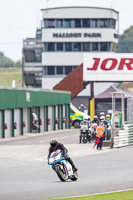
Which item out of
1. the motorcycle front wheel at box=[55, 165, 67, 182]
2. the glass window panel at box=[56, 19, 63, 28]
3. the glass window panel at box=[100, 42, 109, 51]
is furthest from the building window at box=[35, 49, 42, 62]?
the motorcycle front wheel at box=[55, 165, 67, 182]

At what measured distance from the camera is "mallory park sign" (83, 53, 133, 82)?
57.2 meters

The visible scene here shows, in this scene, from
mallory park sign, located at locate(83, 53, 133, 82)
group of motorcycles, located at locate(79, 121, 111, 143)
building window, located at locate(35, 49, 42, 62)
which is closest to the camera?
group of motorcycles, located at locate(79, 121, 111, 143)

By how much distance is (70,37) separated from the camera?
330 feet

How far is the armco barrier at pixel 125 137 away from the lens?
34188 millimetres

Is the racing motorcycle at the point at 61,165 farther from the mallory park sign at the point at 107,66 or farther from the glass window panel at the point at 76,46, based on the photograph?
the glass window panel at the point at 76,46

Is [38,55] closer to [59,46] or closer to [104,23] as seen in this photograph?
[59,46]

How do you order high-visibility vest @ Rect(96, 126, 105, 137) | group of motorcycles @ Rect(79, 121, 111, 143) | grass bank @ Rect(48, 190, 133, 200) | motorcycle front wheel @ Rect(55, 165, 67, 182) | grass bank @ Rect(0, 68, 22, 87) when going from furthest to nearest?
grass bank @ Rect(0, 68, 22, 87), group of motorcycles @ Rect(79, 121, 111, 143), high-visibility vest @ Rect(96, 126, 105, 137), motorcycle front wheel @ Rect(55, 165, 67, 182), grass bank @ Rect(48, 190, 133, 200)

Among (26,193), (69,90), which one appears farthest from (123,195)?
(69,90)

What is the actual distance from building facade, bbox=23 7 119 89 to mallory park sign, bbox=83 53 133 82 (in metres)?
41.9

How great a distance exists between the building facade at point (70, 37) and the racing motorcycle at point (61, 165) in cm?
8064

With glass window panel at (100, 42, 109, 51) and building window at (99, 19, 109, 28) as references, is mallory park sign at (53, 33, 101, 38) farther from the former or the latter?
building window at (99, 19, 109, 28)

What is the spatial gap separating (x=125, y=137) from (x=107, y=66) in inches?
907

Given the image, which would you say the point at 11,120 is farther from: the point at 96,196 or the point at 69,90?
the point at 96,196

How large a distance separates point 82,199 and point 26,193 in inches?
73.4
